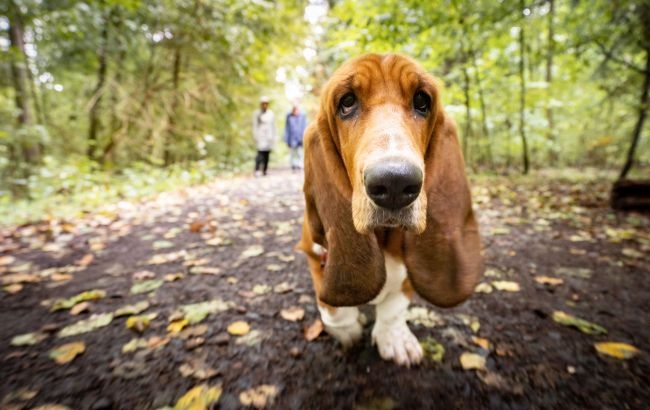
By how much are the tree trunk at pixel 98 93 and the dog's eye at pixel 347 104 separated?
8.04 m

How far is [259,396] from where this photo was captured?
145 cm

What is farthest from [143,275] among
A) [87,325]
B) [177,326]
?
[177,326]

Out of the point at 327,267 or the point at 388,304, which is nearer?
the point at 327,267

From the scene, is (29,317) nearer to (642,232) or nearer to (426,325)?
(426,325)

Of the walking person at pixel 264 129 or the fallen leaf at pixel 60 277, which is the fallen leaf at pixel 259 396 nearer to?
Answer: the fallen leaf at pixel 60 277

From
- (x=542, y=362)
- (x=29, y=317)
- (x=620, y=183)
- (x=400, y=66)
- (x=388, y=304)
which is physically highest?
(x=400, y=66)

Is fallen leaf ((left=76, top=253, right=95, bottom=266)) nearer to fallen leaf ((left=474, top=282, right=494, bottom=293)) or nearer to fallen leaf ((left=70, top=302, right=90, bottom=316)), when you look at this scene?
fallen leaf ((left=70, top=302, right=90, bottom=316))

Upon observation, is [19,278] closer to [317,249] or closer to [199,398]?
[199,398]

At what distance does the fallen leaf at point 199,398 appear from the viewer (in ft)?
4.51

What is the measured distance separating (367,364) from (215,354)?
2.50ft

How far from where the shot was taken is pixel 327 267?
1436mm

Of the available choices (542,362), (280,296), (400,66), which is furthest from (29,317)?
(542,362)

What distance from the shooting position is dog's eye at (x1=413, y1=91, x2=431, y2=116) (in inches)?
53.0

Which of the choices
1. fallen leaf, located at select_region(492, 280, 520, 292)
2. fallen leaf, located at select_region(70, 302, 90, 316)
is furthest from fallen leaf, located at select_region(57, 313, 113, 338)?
fallen leaf, located at select_region(492, 280, 520, 292)
